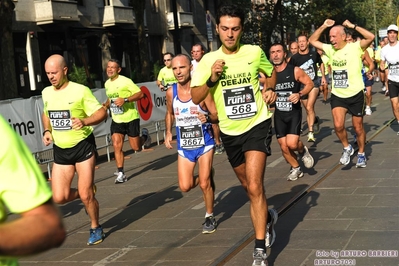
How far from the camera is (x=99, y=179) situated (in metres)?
12.1

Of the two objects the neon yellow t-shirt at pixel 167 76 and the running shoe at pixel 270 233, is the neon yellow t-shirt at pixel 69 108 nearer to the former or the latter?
the running shoe at pixel 270 233

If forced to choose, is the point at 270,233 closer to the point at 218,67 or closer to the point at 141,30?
the point at 218,67

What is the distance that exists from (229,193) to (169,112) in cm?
160

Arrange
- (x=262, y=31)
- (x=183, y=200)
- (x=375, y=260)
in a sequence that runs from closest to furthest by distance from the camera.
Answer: (x=375, y=260) → (x=183, y=200) → (x=262, y=31)

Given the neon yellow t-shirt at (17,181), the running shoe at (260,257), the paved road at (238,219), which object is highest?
the neon yellow t-shirt at (17,181)

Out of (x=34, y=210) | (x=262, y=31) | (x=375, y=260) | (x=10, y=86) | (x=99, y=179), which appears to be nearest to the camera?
(x=34, y=210)

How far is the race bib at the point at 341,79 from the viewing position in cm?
1033

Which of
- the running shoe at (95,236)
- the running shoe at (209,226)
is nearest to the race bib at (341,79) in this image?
the running shoe at (209,226)

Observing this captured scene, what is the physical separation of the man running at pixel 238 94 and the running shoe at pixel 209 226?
42.4 inches

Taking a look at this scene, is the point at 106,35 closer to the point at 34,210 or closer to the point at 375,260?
the point at 375,260

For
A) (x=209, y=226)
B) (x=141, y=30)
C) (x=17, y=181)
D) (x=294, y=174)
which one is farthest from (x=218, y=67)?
(x=141, y=30)

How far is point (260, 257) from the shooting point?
5422mm

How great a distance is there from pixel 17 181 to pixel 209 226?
16.9ft

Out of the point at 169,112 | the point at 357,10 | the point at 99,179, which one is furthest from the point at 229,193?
the point at 357,10
